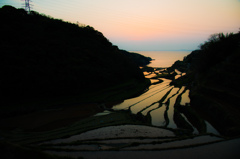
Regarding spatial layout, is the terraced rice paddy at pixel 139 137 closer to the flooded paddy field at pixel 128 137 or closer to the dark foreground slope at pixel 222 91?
the flooded paddy field at pixel 128 137

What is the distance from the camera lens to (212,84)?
27359mm

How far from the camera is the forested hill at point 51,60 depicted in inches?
1126

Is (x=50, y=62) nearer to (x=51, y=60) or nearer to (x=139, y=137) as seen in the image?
(x=51, y=60)

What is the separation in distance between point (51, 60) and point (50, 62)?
44.2 inches

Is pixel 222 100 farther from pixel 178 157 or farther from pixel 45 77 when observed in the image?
pixel 45 77

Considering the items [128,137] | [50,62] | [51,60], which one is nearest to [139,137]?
[128,137]

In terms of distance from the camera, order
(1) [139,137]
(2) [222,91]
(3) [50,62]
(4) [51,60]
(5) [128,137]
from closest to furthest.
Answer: (1) [139,137], (5) [128,137], (2) [222,91], (3) [50,62], (4) [51,60]

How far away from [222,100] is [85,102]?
2571 cm

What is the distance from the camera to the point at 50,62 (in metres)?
34.4

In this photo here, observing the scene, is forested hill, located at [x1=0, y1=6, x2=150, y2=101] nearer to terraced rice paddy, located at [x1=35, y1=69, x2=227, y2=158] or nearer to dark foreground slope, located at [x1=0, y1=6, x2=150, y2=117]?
dark foreground slope, located at [x1=0, y1=6, x2=150, y2=117]

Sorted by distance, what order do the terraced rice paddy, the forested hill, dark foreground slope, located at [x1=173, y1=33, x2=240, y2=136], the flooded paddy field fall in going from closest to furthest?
the flooded paddy field, the terraced rice paddy, dark foreground slope, located at [x1=173, y1=33, x2=240, y2=136], the forested hill

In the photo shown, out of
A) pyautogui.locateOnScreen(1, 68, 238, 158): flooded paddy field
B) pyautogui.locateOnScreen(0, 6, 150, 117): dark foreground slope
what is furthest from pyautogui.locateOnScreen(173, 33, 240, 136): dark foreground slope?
pyautogui.locateOnScreen(0, 6, 150, 117): dark foreground slope

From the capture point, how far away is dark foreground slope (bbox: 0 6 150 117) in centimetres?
2836

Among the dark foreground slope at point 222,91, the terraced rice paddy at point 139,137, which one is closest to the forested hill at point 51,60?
the terraced rice paddy at point 139,137
